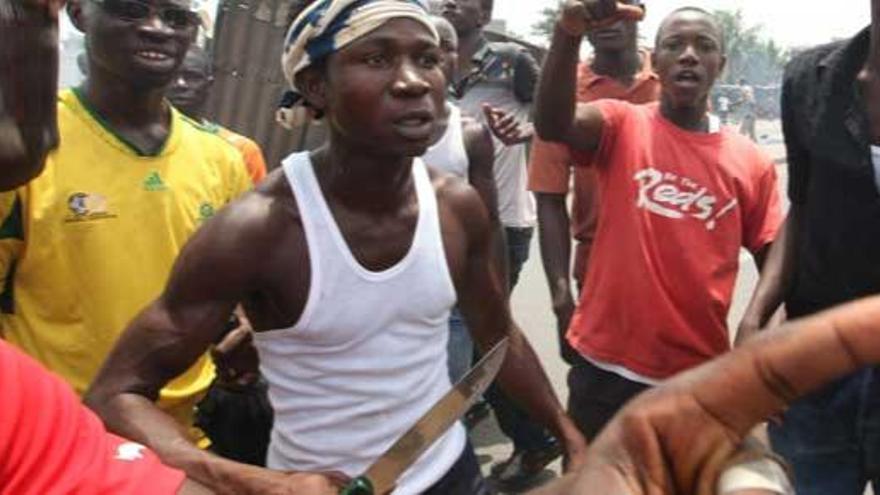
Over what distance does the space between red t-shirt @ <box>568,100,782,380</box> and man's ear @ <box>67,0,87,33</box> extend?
4.84 feet

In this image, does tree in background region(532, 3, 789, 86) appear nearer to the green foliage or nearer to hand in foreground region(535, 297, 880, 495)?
the green foliage

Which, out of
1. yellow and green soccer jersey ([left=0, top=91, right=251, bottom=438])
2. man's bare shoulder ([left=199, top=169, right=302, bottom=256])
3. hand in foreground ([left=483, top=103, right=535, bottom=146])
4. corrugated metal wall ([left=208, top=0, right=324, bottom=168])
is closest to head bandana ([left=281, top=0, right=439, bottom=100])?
man's bare shoulder ([left=199, top=169, right=302, bottom=256])

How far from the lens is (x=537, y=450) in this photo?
15.6 feet

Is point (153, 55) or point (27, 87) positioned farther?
point (153, 55)

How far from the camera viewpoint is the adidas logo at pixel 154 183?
2.73 m

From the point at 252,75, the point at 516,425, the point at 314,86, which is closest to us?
the point at 314,86

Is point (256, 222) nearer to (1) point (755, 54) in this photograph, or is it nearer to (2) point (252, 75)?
(2) point (252, 75)

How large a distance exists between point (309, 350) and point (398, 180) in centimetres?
44

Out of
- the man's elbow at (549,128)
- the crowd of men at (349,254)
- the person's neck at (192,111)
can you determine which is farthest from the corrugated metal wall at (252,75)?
the man's elbow at (549,128)

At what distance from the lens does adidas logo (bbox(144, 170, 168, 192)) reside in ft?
8.96

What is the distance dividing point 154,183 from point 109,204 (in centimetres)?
14

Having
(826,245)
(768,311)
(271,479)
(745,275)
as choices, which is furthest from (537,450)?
(745,275)

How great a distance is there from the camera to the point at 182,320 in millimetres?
2211

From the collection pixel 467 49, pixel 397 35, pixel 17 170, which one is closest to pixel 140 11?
pixel 397 35
